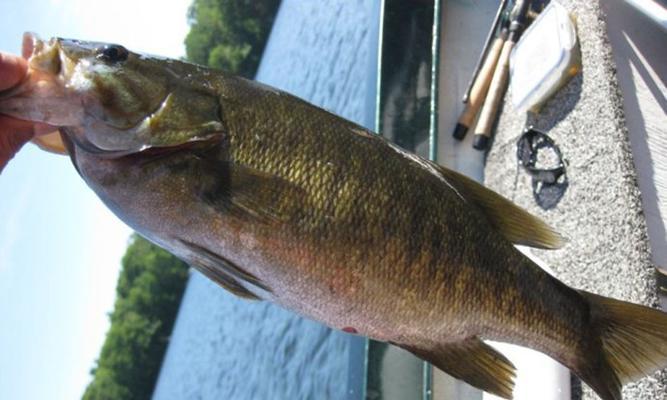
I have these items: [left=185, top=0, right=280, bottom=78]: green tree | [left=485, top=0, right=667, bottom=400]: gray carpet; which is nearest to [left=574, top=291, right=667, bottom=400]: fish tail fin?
[left=485, top=0, right=667, bottom=400]: gray carpet

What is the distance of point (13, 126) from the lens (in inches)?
71.1

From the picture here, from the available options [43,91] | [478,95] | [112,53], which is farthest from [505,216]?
[478,95]

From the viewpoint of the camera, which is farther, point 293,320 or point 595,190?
point 293,320

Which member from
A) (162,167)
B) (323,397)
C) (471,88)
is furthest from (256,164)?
(323,397)

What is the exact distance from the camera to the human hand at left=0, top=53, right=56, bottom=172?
5.36 ft

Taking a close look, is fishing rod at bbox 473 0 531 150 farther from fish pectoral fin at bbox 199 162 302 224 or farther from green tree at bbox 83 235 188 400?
green tree at bbox 83 235 188 400

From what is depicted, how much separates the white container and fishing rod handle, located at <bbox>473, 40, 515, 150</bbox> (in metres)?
0.18

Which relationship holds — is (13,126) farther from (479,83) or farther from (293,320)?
(293,320)

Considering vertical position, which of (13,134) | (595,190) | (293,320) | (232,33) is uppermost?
(232,33)

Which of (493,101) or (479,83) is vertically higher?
(479,83)

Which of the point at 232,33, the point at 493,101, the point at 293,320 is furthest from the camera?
the point at 232,33

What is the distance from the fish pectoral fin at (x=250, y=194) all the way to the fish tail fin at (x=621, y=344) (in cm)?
92

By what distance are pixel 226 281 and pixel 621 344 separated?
3.70 feet

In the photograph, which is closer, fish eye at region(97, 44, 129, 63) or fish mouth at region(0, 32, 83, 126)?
fish mouth at region(0, 32, 83, 126)
